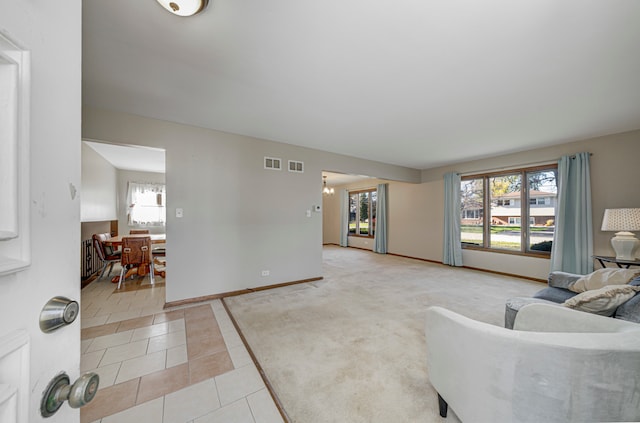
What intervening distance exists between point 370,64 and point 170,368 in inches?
117

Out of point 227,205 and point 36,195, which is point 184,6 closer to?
point 36,195

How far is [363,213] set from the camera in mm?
8664

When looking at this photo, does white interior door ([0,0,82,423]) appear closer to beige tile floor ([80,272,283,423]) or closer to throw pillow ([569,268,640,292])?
beige tile floor ([80,272,283,423])

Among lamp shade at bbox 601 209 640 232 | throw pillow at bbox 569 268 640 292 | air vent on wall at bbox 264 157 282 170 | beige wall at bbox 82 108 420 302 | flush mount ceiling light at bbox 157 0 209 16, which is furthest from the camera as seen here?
air vent on wall at bbox 264 157 282 170

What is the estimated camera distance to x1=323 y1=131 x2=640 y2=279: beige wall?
358 cm

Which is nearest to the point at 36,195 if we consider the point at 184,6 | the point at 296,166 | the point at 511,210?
the point at 184,6

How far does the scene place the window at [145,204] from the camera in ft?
21.5

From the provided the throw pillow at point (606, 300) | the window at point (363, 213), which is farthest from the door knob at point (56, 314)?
the window at point (363, 213)

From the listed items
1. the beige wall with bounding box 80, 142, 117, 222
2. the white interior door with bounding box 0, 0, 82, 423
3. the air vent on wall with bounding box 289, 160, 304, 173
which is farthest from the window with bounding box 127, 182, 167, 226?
the white interior door with bounding box 0, 0, 82, 423

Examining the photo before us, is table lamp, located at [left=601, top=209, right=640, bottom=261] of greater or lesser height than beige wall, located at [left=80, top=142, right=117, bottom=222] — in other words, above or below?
below

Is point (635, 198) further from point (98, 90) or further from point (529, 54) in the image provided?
point (98, 90)

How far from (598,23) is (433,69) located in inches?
39.1

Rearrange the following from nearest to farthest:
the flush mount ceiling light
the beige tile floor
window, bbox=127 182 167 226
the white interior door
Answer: the white interior door
the flush mount ceiling light
the beige tile floor
window, bbox=127 182 167 226

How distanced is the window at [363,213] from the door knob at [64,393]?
789 centimetres
